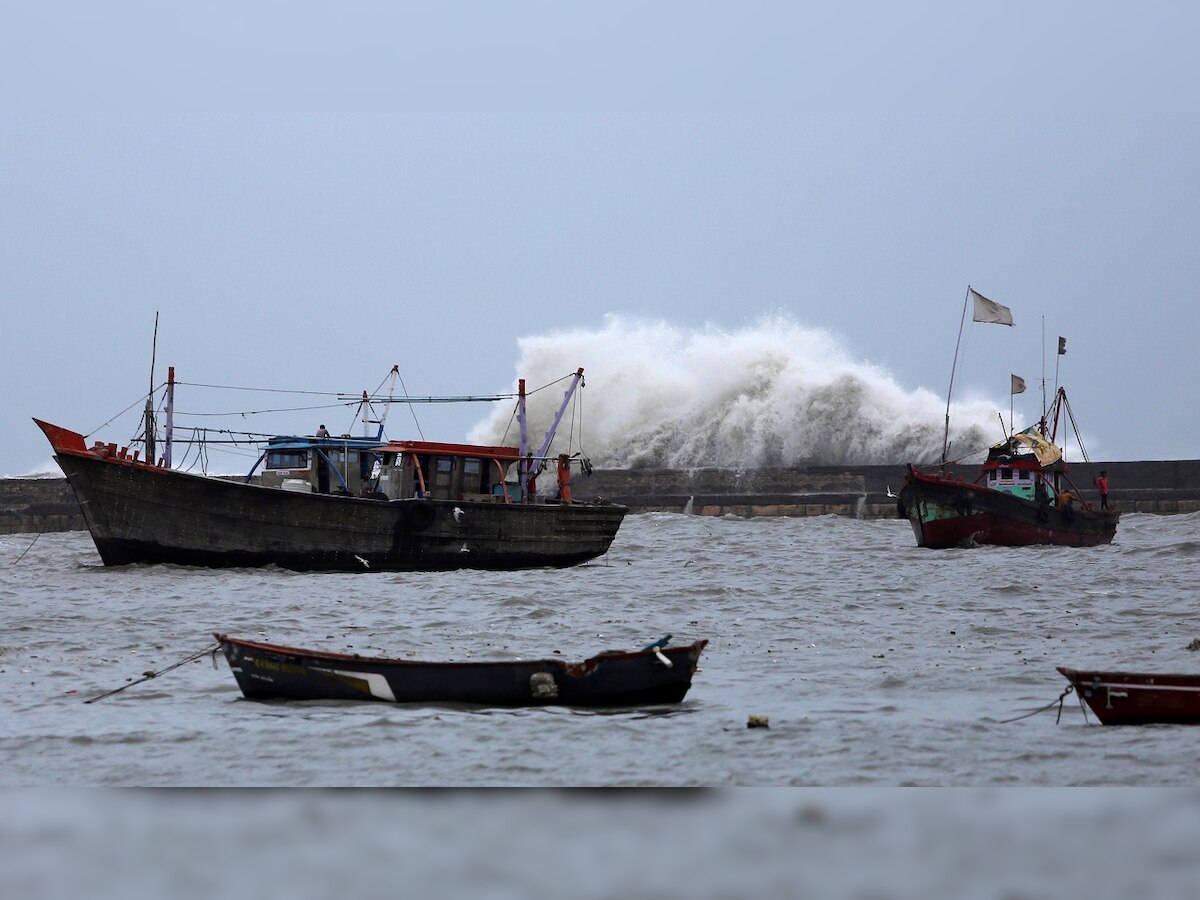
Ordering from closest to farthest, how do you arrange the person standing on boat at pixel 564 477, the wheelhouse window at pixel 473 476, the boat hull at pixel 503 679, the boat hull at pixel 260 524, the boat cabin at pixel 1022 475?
the boat hull at pixel 503 679 < the boat hull at pixel 260 524 < the wheelhouse window at pixel 473 476 < the person standing on boat at pixel 564 477 < the boat cabin at pixel 1022 475

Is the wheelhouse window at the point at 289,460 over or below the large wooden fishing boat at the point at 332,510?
over

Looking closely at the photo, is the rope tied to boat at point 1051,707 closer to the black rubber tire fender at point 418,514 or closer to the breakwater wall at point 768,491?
the black rubber tire fender at point 418,514

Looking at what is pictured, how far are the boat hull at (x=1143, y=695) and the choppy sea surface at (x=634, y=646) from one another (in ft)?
0.50

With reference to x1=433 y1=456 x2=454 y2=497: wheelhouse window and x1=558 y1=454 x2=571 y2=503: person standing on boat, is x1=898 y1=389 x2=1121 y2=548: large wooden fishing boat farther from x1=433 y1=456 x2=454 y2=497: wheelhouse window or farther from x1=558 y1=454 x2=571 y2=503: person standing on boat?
x1=433 y1=456 x2=454 y2=497: wheelhouse window

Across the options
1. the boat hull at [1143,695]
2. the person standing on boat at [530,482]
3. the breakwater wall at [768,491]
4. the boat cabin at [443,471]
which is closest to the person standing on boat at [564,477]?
the person standing on boat at [530,482]

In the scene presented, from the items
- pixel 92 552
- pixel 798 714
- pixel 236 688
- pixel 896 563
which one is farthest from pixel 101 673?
pixel 92 552

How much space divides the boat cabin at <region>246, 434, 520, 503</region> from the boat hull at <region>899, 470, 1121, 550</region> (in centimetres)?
1008

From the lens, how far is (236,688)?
37.8 ft

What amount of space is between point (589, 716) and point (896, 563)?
16736 millimetres

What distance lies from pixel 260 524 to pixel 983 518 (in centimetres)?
1501

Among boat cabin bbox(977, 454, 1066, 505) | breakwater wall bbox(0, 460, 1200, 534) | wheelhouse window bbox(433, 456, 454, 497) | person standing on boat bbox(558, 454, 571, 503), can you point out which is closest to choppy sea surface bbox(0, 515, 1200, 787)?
person standing on boat bbox(558, 454, 571, 503)

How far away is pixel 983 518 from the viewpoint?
29156 mm

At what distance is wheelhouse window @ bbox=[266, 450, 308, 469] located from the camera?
23719 millimetres

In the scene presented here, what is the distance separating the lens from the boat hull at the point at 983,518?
2916 cm
